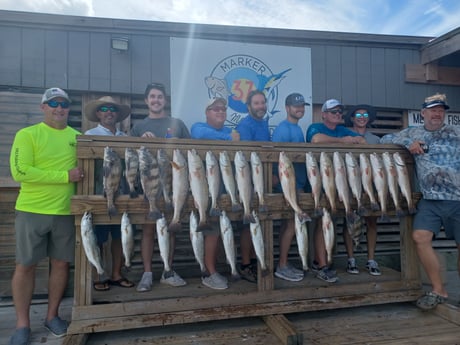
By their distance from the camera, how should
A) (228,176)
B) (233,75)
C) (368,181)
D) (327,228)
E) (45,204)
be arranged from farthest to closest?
(233,75)
(368,181)
(327,228)
(228,176)
(45,204)

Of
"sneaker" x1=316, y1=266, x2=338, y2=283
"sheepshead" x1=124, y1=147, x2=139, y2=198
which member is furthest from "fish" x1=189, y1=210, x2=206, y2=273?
"sneaker" x1=316, y1=266, x2=338, y2=283

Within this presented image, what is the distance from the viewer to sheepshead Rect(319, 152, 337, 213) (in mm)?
3217

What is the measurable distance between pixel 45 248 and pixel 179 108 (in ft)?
7.69

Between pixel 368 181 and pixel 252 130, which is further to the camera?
pixel 252 130

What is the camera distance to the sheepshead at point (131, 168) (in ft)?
9.20

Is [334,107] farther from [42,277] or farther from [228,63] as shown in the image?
[42,277]

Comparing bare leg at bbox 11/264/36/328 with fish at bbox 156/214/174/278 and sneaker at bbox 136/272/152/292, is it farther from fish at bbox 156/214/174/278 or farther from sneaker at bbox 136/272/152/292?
fish at bbox 156/214/174/278

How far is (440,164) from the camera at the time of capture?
11.0ft

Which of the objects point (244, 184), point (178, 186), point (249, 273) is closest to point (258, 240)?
point (244, 184)

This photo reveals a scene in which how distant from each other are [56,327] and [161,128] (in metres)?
2.04

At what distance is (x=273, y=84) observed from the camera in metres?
4.67

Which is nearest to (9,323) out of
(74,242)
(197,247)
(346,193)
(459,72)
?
(74,242)

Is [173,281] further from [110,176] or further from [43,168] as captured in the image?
[43,168]

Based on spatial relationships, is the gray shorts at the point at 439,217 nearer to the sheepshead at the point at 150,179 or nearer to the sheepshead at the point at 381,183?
the sheepshead at the point at 381,183
